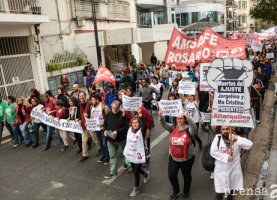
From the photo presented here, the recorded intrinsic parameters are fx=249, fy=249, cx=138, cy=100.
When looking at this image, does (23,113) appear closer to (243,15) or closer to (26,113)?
(26,113)

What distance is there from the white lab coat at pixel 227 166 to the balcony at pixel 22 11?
1080 centimetres

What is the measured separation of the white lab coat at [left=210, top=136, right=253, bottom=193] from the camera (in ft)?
12.1

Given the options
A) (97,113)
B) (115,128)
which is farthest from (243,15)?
(115,128)

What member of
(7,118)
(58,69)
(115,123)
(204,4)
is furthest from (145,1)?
(115,123)

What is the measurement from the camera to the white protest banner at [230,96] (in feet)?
12.9

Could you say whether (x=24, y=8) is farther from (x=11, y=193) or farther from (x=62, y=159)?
(x=11, y=193)

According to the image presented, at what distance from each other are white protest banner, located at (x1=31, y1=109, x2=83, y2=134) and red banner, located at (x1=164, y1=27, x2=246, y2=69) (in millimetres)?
3439

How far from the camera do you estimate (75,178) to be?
18.3 feet

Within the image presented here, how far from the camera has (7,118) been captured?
772 centimetres

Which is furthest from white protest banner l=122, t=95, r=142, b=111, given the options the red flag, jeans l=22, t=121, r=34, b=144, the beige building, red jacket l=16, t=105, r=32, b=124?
the beige building

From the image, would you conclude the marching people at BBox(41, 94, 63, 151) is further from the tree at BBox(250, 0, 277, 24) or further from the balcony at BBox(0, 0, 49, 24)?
the tree at BBox(250, 0, 277, 24)

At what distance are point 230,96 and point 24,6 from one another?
12.4 m

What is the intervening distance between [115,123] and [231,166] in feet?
7.97

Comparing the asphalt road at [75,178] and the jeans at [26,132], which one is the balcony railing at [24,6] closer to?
the jeans at [26,132]
